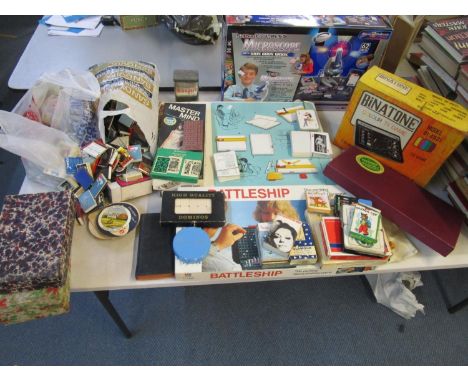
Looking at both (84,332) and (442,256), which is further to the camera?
(84,332)

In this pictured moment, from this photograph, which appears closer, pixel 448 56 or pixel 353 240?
pixel 353 240

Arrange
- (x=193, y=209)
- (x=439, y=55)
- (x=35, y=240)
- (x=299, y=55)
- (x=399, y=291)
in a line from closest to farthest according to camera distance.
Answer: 1. (x=35, y=240)
2. (x=193, y=209)
3. (x=439, y=55)
4. (x=299, y=55)
5. (x=399, y=291)

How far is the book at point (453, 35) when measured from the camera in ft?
3.06

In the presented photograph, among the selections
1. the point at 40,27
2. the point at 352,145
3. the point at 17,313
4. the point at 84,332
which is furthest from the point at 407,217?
the point at 40,27

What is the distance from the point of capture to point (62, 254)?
0.75 meters

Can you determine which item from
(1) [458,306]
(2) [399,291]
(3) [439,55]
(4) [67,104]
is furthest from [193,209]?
(1) [458,306]

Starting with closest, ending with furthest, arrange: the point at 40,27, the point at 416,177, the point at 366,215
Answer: the point at 366,215 < the point at 416,177 < the point at 40,27

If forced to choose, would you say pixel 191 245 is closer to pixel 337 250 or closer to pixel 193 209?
pixel 193 209

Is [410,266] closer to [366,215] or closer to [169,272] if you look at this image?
[366,215]

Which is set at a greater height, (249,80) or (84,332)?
(249,80)

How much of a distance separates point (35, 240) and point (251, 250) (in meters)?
0.49

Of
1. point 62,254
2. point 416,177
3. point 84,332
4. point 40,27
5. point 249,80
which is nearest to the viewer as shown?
point 62,254

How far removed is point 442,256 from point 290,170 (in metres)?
0.46

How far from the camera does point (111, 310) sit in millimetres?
1105
